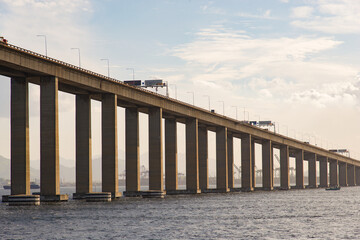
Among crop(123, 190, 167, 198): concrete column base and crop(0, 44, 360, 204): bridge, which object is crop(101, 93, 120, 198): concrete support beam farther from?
crop(123, 190, 167, 198): concrete column base

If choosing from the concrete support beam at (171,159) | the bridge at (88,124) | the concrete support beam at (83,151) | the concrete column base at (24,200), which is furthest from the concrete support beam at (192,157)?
the concrete column base at (24,200)

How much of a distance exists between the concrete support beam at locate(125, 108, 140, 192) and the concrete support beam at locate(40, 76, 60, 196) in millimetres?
35550

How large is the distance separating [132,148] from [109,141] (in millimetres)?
17627

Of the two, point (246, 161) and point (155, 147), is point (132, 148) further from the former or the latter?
point (246, 161)

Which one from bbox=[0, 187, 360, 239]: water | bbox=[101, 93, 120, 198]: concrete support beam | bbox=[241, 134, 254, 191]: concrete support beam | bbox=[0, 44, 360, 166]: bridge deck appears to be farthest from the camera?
bbox=[241, 134, 254, 191]: concrete support beam

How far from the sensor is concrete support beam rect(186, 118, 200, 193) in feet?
495

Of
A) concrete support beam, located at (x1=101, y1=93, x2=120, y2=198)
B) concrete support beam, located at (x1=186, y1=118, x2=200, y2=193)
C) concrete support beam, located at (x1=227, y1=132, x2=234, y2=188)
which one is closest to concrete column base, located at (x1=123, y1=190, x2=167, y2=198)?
concrete support beam, located at (x1=101, y1=93, x2=120, y2=198)

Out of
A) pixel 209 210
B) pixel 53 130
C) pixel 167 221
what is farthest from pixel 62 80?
pixel 167 221

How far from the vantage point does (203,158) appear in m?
164

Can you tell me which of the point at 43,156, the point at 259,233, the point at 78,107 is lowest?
the point at 259,233

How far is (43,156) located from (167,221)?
31.7m


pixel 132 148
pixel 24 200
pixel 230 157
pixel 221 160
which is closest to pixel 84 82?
pixel 24 200

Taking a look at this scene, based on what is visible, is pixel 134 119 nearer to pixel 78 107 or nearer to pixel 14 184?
pixel 78 107

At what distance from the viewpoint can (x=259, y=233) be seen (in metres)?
59.0
